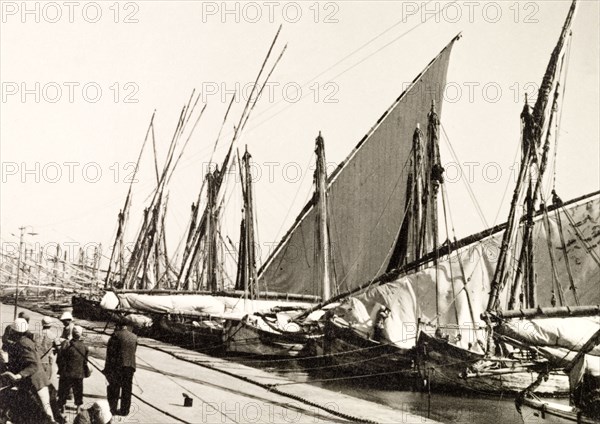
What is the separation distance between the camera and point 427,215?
71.5 feet

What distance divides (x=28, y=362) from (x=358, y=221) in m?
18.3

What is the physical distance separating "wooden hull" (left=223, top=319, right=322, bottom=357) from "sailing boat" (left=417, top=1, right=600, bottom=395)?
5.50 metres

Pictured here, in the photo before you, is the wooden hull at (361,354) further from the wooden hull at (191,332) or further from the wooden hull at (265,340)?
the wooden hull at (191,332)

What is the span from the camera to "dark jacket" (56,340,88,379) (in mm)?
8148

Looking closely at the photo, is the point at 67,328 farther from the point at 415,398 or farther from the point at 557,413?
the point at 415,398

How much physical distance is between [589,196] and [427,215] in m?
4.69

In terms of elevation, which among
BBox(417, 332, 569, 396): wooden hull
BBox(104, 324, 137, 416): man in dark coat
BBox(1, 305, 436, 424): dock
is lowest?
BBox(417, 332, 569, 396): wooden hull

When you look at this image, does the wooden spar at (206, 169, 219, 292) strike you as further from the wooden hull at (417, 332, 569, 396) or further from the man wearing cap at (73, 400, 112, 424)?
the man wearing cap at (73, 400, 112, 424)

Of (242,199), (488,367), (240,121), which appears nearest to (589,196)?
(488,367)

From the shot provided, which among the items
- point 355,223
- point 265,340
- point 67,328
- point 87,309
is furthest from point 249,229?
point 67,328

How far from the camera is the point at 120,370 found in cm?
853

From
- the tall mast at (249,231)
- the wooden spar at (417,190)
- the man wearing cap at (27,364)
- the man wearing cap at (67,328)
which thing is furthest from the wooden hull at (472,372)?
the man wearing cap at (27,364)

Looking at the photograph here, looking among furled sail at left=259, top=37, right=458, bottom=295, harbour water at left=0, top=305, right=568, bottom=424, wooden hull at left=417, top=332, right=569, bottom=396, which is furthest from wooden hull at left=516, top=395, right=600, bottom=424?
furled sail at left=259, top=37, right=458, bottom=295

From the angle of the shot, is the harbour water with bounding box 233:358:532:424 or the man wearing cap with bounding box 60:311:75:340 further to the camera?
the harbour water with bounding box 233:358:532:424
